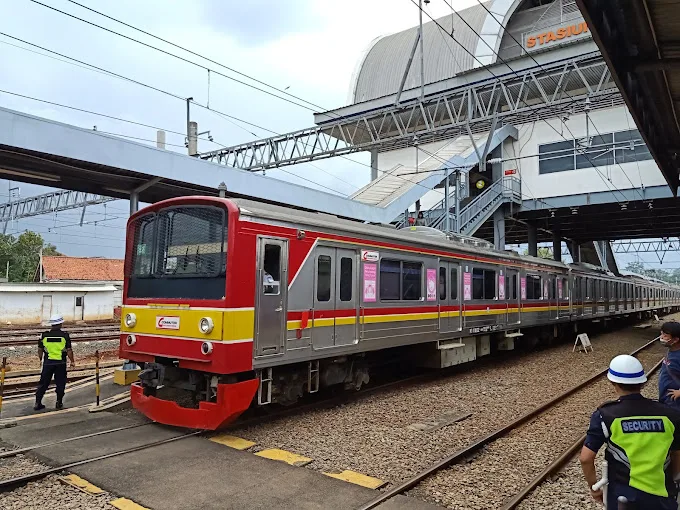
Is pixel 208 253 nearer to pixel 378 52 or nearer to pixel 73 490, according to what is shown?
pixel 73 490

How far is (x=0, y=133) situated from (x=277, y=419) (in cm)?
672

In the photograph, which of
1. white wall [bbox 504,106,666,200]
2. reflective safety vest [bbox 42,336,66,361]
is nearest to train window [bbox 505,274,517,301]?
reflective safety vest [bbox 42,336,66,361]

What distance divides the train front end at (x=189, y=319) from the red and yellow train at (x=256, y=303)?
0.02 meters

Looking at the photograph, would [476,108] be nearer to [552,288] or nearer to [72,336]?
[552,288]

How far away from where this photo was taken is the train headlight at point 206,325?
6.61 meters

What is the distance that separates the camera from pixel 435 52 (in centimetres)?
3466

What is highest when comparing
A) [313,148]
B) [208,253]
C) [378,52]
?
[378,52]

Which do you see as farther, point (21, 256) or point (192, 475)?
point (21, 256)

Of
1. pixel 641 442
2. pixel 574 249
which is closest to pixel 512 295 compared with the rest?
pixel 641 442

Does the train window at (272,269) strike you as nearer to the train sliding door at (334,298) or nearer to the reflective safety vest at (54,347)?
the train sliding door at (334,298)

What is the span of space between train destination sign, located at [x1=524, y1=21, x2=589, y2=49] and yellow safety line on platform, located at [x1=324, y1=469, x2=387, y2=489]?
2866 cm

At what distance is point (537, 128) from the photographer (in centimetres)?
2808

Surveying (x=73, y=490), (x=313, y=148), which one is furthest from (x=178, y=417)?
(x=313, y=148)

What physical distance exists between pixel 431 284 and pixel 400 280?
1.21m
